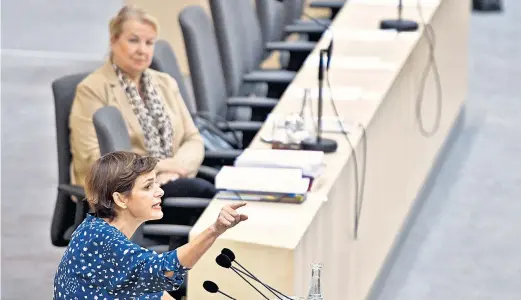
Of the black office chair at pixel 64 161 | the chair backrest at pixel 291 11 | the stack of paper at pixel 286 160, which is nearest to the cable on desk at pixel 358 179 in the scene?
the stack of paper at pixel 286 160

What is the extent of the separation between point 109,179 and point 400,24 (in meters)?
3.25

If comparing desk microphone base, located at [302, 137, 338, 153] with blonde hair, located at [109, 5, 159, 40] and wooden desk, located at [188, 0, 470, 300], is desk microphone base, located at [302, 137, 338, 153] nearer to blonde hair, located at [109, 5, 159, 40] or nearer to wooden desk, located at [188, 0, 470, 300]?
wooden desk, located at [188, 0, 470, 300]

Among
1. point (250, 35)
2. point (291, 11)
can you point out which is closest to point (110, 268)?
point (250, 35)

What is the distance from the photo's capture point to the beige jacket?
13.6ft

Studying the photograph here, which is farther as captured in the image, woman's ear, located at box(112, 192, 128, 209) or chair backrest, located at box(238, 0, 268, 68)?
chair backrest, located at box(238, 0, 268, 68)

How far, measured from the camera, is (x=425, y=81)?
226 inches

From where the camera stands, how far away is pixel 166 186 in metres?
4.22

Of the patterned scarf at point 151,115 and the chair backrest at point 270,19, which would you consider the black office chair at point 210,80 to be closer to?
the patterned scarf at point 151,115

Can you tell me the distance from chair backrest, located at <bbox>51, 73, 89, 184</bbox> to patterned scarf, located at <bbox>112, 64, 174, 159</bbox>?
7.0 inches

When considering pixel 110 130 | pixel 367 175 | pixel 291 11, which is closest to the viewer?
pixel 110 130

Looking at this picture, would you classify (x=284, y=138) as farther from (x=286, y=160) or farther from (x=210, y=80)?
(x=210, y=80)

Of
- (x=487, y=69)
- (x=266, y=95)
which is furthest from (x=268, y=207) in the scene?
(x=487, y=69)

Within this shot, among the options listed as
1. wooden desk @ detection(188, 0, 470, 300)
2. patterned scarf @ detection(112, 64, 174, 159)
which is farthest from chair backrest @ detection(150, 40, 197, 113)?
wooden desk @ detection(188, 0, 470, 300)

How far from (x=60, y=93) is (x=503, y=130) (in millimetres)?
3653
